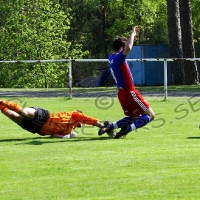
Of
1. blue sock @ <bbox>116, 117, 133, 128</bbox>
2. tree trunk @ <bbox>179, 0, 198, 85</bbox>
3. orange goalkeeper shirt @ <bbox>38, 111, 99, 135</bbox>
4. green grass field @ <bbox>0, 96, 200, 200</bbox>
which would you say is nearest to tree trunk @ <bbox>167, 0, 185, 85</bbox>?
tree trunk @ <bbox>179, 0, 198, 85</bbox>

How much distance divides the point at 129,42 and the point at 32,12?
47226 millimetres

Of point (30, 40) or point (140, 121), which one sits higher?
point (30, 40)

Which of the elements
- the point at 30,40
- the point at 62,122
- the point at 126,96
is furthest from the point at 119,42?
the point at 30,40

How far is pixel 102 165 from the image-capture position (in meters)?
10.9

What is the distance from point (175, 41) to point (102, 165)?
3003 centimetres

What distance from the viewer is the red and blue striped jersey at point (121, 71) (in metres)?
14.2

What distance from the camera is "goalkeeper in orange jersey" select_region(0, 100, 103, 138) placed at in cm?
1422

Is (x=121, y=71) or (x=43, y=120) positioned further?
(x=43, y=120)

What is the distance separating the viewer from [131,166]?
10.7 m

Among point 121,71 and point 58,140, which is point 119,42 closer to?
point 121,71

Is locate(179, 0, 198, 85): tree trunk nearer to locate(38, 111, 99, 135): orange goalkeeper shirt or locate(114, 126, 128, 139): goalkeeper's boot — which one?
locate(38, 111, 99, 135): orange goalkeeper shirt

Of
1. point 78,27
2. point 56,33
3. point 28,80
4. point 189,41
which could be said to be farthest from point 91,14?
point 189,41

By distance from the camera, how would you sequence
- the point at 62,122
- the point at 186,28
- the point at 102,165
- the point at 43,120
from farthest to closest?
the point at 186,28 → the point at 62,122 → the point at 43,120 → the point at 102,165

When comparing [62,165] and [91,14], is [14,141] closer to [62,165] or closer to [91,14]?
[62,165]
